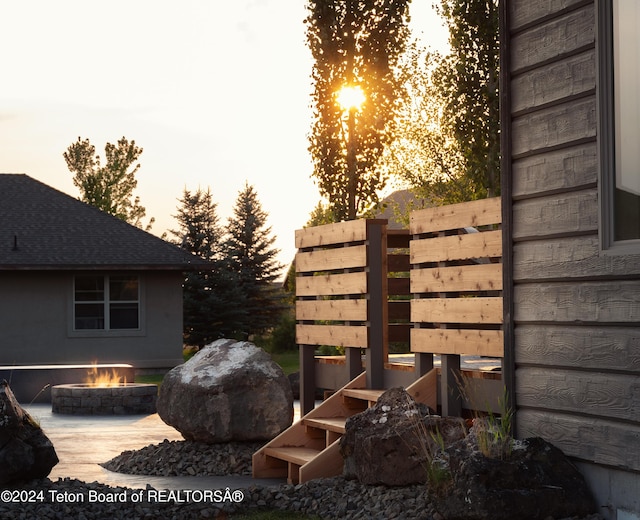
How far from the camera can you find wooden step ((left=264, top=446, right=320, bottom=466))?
8.21 m

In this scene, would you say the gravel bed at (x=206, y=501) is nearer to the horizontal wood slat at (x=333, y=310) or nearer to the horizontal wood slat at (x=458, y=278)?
the horizontal wood slat at (x=458, y=278)

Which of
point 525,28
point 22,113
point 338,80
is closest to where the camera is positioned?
point 525,28

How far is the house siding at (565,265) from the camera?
5680 millimetres

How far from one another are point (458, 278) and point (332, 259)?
2.07m

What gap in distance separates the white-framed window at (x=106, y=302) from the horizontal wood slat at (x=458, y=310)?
51.3 feet

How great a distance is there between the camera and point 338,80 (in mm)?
24312

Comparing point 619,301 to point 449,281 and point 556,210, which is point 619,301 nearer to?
point 556,210

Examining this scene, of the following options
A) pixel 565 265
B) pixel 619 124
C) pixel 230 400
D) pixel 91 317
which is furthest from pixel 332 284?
pixel 91 317

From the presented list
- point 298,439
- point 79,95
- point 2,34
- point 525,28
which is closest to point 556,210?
point 525,28

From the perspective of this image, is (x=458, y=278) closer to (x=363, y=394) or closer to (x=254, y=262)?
(x=363, y=394)

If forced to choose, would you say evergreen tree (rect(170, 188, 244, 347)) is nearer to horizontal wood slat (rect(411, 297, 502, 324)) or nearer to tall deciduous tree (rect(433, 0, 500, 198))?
tall deciduous tree (rect(433, 0, 500, 198))

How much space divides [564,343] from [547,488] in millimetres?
876

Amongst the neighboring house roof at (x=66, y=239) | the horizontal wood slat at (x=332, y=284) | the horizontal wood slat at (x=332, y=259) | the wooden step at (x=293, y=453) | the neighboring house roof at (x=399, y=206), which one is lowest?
the wooden step at (x=293, y=453)

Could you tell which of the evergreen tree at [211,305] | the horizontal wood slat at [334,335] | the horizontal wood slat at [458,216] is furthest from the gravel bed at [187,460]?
the evergreen tree at [211,305]
